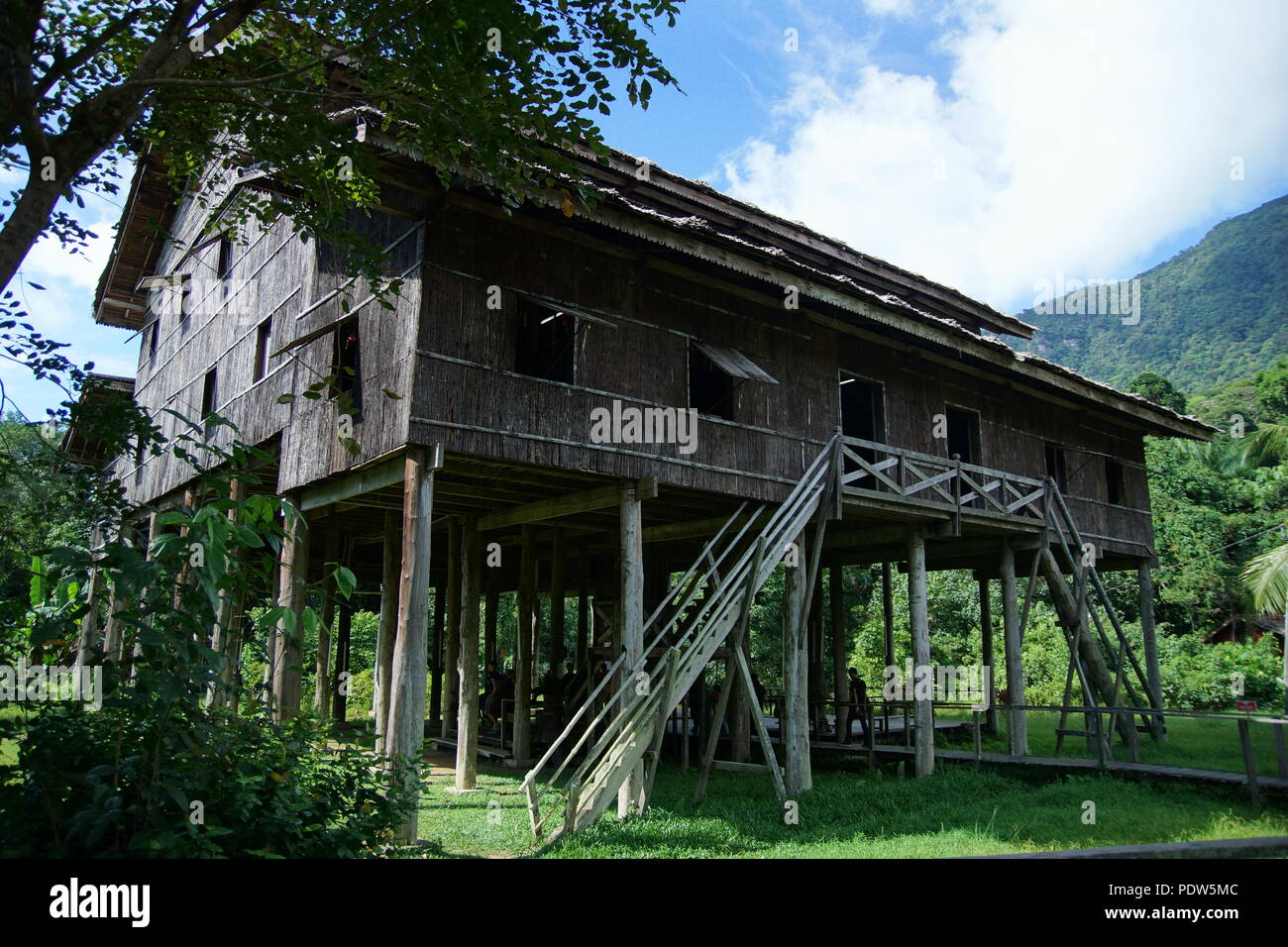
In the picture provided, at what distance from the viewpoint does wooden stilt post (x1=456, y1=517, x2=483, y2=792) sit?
40.0ft

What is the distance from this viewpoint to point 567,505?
40.7 ft

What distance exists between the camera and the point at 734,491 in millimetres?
12367

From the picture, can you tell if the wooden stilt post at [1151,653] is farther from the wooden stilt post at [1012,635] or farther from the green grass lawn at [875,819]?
the green grass lawn at [875,819]

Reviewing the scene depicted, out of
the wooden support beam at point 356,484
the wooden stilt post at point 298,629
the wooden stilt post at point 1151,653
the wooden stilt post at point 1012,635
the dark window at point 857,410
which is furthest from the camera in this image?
the wooden stilt post at point 1151,653

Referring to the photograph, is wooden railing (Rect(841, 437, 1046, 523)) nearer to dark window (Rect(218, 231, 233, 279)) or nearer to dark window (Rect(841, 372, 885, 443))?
dark window (Rect(841, 372, 885, 443))

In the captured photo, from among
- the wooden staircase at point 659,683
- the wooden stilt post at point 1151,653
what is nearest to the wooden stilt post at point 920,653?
the wooden staircase at point 659,683

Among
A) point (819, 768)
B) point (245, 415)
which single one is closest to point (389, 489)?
point (245, 415)

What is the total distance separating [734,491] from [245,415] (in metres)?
8.15

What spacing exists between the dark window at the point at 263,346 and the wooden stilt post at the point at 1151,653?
17.0 meters

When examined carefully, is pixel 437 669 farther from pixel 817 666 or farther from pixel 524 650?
pixel 817 666

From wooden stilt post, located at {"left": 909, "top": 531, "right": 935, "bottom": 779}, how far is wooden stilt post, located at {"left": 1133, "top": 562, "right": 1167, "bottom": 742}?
6555mm

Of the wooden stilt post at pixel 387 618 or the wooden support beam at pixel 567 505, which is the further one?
the wooden stilt post at pixel 387 618

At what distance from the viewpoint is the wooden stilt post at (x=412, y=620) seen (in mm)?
9094
